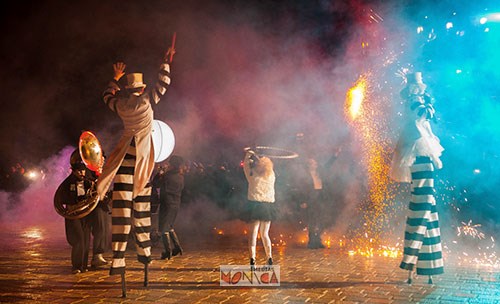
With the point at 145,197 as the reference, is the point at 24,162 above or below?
above

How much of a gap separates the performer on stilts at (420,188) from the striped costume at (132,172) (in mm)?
3056

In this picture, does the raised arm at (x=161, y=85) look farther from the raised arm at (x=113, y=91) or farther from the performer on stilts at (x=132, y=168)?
the raised arm at (x=113, y=91)

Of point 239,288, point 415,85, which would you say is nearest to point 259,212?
point 239,288

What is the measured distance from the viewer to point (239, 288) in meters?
5.92

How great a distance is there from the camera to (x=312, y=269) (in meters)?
7.14

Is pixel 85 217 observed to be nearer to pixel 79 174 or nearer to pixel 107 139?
pixel 79 174

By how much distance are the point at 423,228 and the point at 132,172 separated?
352 centimetres

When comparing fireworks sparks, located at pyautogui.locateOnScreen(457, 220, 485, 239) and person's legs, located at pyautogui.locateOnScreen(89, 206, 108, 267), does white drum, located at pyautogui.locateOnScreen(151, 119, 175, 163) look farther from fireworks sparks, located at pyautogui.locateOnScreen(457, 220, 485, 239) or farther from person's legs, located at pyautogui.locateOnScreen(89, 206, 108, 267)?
fireworks sparks, located at pyautogui.locateOnScreen(457, 220, 485, 239)

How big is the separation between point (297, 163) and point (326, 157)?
0.75m

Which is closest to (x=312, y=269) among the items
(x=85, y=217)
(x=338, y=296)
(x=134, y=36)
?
(x=338, y=296)

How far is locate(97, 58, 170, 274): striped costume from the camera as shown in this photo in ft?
18.2

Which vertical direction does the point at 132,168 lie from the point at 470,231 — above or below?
above

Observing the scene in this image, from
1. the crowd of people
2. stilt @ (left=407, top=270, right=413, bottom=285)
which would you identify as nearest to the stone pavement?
stilt @ (left=407, top=270, right=413, bottom=285)

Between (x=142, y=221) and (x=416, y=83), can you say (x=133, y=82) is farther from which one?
(x=416, y=83)
